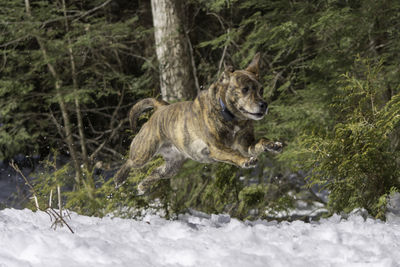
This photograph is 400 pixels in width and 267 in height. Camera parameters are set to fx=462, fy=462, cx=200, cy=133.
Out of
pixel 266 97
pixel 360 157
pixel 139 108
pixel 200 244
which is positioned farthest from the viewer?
pixel 266 97

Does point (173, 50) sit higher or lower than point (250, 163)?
higher

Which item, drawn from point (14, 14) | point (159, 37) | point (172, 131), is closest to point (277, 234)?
point (172, 131)

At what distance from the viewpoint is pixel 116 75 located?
8.79 metres

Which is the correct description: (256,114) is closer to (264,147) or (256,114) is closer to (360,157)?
(264,147)

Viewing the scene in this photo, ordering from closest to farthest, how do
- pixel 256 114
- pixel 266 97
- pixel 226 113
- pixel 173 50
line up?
pixel 256 114 → pixel 226 113 → pixel 173 50 → pixel 266 97

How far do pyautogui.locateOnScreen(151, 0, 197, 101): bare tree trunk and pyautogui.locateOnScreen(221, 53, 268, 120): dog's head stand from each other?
3.21m

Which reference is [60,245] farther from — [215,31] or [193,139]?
[215,31]

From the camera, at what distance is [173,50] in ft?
18.6

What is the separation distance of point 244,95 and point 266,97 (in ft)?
14.5

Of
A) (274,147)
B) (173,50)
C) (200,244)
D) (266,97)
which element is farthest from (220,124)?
(266,97)

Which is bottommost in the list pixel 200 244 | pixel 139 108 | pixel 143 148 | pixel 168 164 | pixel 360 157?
pixel 200 244

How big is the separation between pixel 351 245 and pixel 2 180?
31.8 ft

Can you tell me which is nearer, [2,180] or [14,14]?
[14,14]

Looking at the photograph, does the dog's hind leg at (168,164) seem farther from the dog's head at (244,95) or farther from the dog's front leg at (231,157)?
the dog's head at (244,95)
